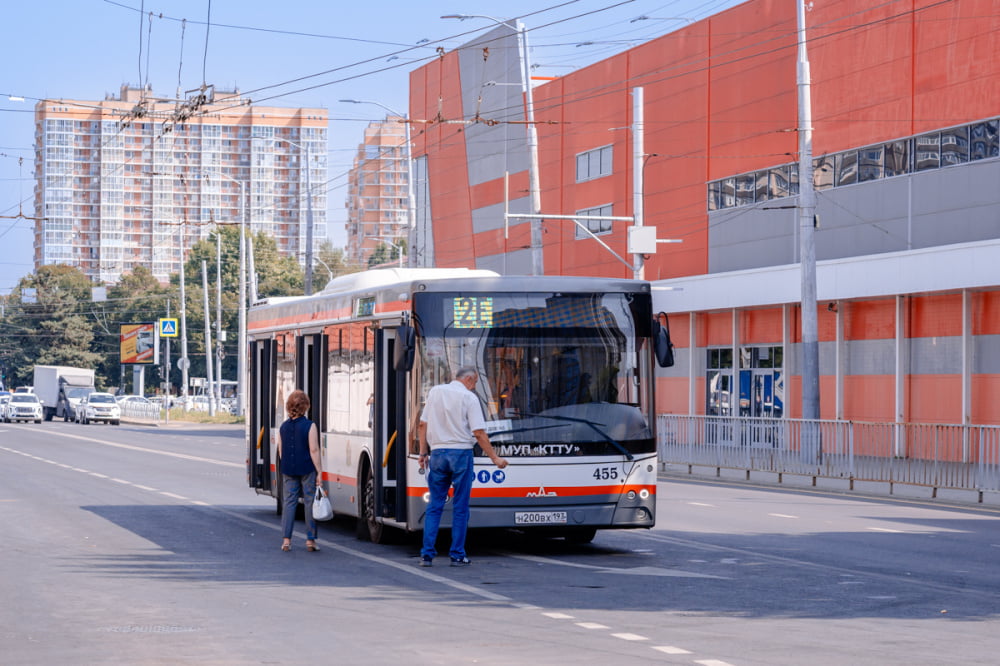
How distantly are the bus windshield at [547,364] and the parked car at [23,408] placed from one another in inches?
2548

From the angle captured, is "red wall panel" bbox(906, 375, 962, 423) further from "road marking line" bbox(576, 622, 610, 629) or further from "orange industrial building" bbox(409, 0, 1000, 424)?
"road marking line" bbox(576, 622, 610, 629)

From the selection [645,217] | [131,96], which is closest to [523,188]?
[645,217]

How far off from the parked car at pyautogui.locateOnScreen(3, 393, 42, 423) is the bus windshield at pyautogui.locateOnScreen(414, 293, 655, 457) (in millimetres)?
64707

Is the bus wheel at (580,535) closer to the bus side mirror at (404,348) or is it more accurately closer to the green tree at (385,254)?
the bus side mirror at (404,348)

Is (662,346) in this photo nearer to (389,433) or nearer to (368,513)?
(389,433)

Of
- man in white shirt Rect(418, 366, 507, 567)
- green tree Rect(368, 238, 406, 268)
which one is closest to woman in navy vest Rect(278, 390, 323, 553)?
man in white shirt Rect(418, 366, 507, 567)

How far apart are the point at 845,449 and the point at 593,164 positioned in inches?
1043

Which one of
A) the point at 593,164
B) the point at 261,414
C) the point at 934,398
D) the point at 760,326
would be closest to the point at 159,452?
the point at 760,326

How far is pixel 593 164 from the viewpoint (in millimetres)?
52219

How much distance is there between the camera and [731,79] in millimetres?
43625

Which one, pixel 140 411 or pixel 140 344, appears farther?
pixel 140 344

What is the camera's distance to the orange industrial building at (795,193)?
34531 millimetres

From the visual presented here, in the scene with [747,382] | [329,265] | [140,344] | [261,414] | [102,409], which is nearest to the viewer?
[261,414]

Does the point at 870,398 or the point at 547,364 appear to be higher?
the point at 547,364
